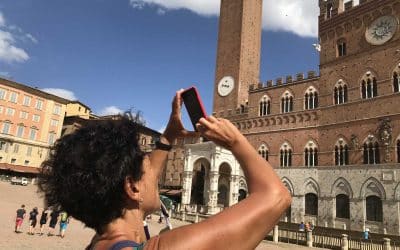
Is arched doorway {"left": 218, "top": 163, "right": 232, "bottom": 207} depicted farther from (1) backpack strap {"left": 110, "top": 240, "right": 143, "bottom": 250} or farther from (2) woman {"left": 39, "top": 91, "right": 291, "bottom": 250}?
(1) backpack strap {"left": 110, "top": 240, "right": 143, "bottom": 250}

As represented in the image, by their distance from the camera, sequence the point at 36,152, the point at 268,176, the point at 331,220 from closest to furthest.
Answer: the point at 268,176, the point at 331,220, the point at 36,152

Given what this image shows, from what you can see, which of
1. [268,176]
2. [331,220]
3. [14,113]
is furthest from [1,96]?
[268,176]

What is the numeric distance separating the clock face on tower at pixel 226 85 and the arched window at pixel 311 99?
30.3 ft

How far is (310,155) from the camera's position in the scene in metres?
32.6

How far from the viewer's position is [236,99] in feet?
132

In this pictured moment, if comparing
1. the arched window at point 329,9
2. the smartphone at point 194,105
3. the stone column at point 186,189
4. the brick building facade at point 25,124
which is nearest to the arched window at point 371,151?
the arched window at point 329,9

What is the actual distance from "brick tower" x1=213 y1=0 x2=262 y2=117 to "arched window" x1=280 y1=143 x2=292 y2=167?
761 centimetres

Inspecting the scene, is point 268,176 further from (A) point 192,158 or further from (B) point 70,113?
(B) point 70,113

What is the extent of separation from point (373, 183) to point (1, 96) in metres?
46.3

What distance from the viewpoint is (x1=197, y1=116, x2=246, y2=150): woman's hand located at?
1503 millimetres

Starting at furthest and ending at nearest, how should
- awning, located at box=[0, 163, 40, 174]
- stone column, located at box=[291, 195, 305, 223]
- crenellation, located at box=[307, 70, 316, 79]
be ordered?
awning, located at box=[0, 163, 40, 174] → crenellation, located at box=[307, 70, 316, 79] → stone column, located at box=[291, 195, 305, 223]

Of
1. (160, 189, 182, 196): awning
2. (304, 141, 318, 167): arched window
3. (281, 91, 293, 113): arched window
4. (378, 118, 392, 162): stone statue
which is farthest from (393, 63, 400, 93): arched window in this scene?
(160, 189, 182, 196): awning

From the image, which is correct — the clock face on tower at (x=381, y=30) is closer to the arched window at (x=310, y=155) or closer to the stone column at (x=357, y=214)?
the arched window at (x=310, y=155)

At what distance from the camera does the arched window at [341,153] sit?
29.9 m
